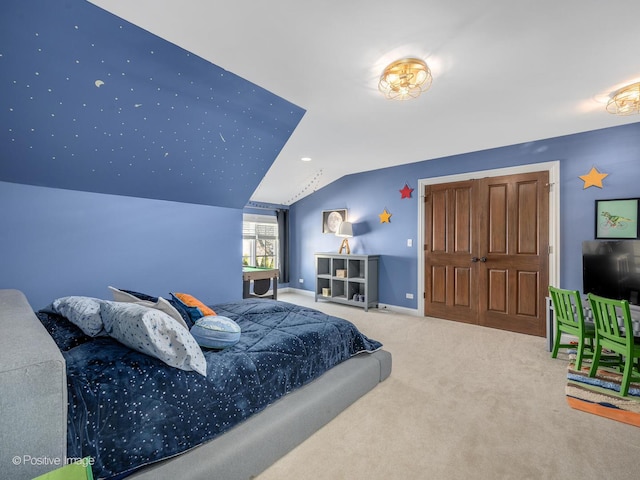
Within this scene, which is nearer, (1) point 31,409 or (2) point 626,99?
(1) point 31,409

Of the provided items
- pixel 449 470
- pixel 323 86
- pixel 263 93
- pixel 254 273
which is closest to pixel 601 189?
pixel 323 86

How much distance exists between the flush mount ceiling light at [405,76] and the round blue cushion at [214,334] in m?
2.01

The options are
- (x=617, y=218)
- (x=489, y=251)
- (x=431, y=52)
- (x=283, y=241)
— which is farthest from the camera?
(x=283, y=241)

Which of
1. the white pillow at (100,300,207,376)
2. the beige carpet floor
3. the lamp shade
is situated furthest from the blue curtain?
the white pillow at (100,300,207,376)

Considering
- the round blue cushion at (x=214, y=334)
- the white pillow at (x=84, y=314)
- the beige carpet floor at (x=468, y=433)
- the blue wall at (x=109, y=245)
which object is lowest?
the beige carpet floor at (x=468, y=433)

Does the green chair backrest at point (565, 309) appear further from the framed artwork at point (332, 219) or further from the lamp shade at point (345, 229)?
the framed artwork at point (332, 219)

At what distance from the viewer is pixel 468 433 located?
1822 mm

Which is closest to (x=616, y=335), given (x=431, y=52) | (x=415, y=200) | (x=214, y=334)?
(x=431, y=52)

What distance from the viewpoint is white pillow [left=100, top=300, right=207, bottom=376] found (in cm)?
128

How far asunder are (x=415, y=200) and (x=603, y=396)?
121 inches

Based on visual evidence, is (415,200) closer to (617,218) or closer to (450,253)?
(450,253)

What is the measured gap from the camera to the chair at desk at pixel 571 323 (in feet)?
8.66

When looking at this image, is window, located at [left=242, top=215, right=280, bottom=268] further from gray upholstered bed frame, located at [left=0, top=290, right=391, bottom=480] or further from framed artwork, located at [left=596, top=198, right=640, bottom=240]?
framed artwork, located at [left=596, top=198, right=640, bottom=240]

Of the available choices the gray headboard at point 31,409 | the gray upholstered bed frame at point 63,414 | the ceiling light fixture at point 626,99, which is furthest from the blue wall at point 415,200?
the gray headboard at point 31,409
